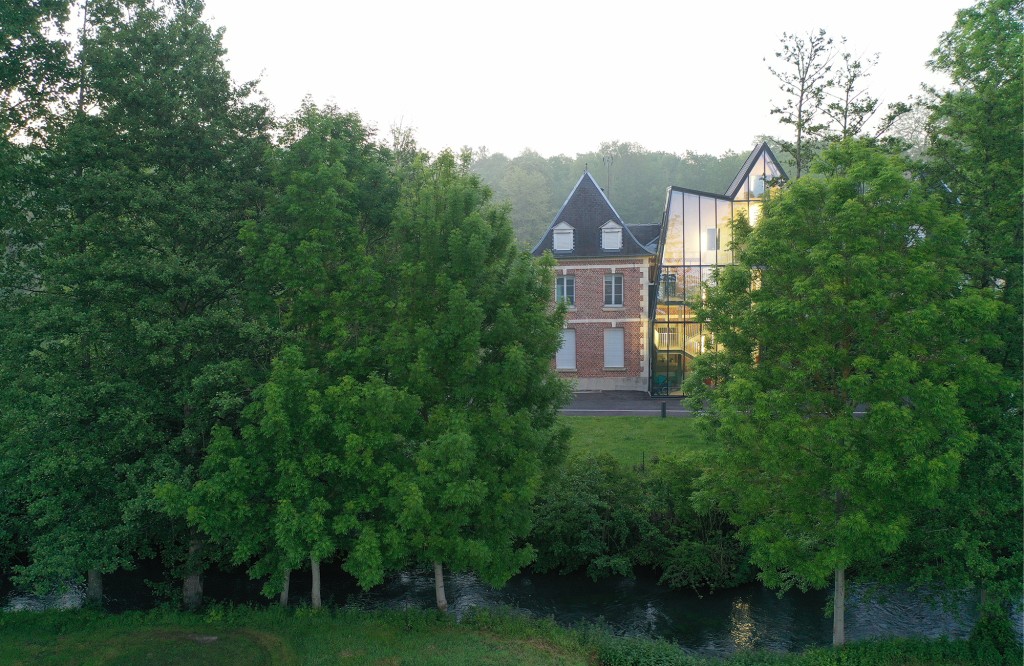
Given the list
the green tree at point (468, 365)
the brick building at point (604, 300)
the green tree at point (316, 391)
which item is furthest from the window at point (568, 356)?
the green tree at point (316, 391)

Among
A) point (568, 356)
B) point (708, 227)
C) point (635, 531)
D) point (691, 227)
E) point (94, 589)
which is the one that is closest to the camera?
point (94, 589)

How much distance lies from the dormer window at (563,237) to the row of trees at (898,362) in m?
22.6

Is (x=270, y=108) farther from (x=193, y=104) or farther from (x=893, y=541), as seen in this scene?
(x=893, y=541)

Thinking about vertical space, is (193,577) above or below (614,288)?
below

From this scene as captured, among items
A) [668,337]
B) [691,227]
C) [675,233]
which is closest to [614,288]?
[668,337]

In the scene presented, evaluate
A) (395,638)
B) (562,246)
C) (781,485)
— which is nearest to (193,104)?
(395,638)

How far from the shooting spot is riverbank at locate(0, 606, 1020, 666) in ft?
45.1

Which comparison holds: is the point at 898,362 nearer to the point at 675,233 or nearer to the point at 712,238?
the point at 712,238

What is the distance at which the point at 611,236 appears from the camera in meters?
36.8

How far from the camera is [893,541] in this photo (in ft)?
40.4

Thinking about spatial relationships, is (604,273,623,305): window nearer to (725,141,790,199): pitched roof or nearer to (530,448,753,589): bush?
(725,141,790,199): pitched roof

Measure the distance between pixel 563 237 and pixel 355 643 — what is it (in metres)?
26.6

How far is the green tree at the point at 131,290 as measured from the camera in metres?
14.1

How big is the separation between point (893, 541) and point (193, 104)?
17.1m
